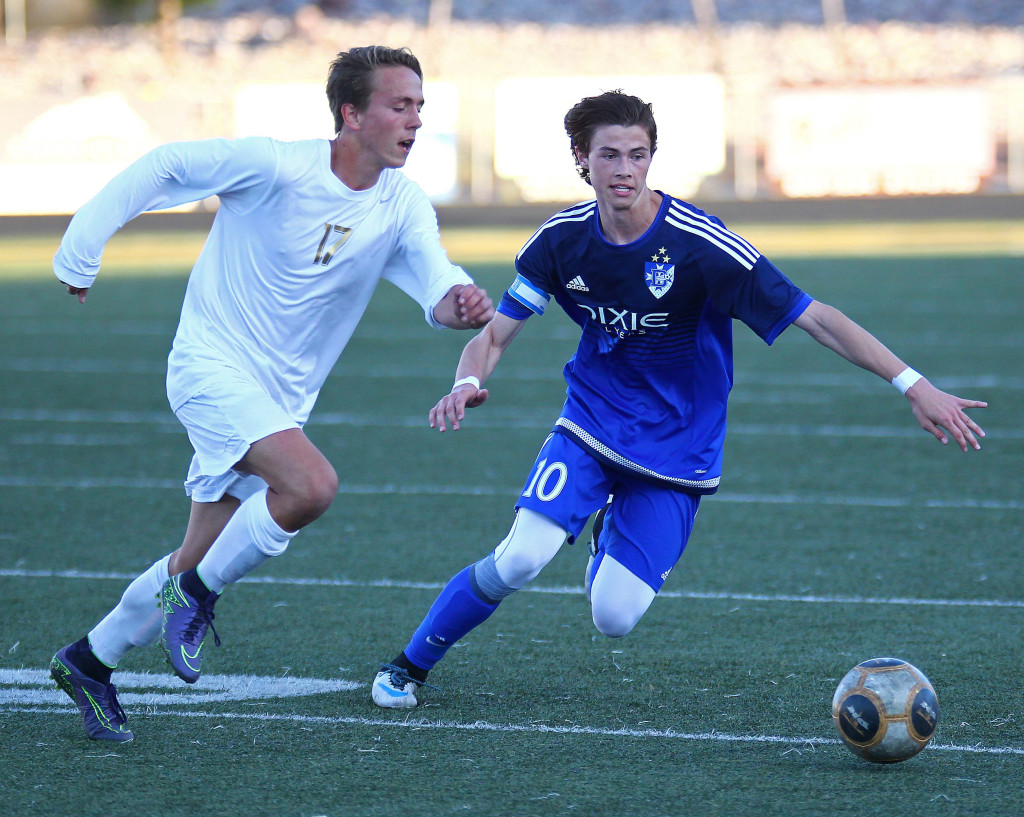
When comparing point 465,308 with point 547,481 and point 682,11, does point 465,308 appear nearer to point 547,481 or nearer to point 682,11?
point 547,481

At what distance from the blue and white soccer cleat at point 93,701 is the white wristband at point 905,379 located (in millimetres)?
2378

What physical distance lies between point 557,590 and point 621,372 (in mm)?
1763

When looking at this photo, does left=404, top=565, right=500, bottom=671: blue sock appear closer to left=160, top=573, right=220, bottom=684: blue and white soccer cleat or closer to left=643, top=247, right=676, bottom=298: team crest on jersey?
left=160, top=573, right=220, bottom=684: blue and white soccer cleat

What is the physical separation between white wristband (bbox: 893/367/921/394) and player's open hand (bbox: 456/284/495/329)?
1.22 m

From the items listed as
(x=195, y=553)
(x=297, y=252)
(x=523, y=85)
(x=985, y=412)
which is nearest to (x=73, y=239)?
(x=297, y=252)

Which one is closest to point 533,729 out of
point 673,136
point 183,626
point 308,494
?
point 308,494

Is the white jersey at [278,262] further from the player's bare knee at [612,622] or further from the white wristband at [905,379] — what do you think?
the white wristband at [905,379]

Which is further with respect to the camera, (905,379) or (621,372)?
(621,372)

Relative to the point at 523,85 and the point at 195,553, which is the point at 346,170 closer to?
the point at 195,553

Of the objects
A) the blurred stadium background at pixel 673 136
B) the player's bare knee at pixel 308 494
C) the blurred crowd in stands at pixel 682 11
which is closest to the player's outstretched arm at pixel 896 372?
the player's bare knee at pixel 308 494

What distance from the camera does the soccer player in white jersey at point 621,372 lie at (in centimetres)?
447

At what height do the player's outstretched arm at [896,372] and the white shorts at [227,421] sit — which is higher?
the player's outstretched arm at [896,372]

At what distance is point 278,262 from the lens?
15.4 ft

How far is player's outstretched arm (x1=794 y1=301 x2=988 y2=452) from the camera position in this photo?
4.04 meters
